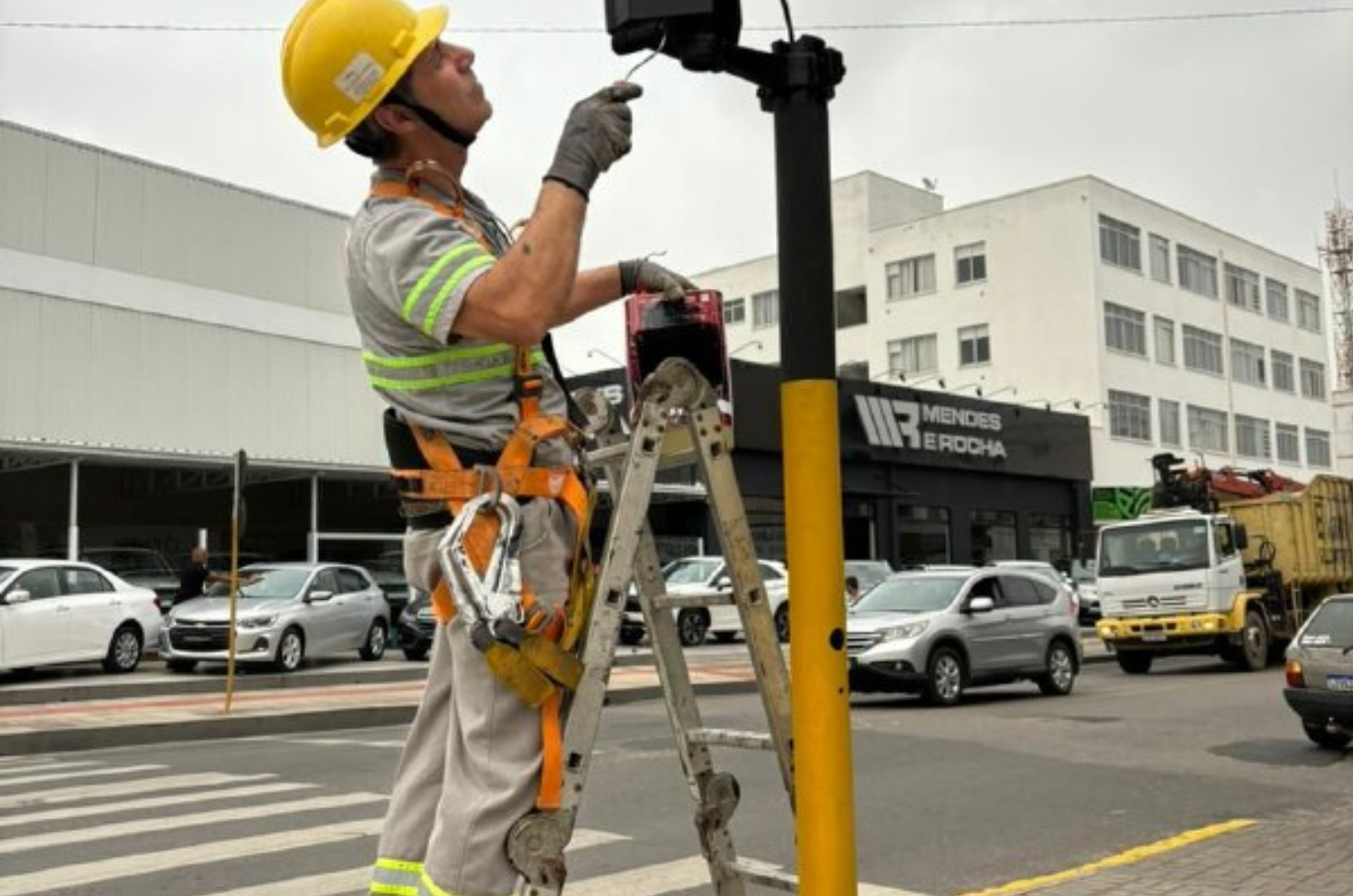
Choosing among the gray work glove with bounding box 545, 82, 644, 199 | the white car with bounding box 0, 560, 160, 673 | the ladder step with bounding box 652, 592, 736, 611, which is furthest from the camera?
the white car with bounding box 0, 560, 160, 673

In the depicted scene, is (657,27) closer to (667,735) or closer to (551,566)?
(551,566)

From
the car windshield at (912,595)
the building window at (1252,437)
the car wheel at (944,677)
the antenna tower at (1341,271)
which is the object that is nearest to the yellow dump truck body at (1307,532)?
the car windshield at (912,595)

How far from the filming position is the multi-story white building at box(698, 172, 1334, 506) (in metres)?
49.3

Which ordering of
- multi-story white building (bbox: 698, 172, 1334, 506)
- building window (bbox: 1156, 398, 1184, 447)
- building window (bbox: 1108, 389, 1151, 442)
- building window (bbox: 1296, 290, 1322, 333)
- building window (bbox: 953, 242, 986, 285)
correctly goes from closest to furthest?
1. multi-story white building (bbox: 698, 172, 1334, 506)
2. building window (bbox: 1108, 389, 1151, 442)
3. building window (bbox: 953, 242, 986, 285)
4. building window (bbox: 1156, 398, 1184, 447)
5. building window (bbox: 1296, 290, 1322, 333)

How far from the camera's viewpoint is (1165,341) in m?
53.6

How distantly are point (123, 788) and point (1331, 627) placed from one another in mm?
9395

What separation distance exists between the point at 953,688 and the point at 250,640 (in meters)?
9.59

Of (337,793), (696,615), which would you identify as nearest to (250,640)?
(696,615)

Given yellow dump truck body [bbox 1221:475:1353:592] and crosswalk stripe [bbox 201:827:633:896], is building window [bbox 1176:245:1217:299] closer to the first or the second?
yellow dump truck body [bbox 1221:475:1353:592]

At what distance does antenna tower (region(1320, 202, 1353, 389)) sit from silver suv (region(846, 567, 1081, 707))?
75192 mm

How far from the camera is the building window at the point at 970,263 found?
170ft

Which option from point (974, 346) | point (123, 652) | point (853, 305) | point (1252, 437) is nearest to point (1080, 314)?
point (974, 346)

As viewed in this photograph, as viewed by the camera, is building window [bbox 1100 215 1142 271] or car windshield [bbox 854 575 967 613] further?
building window [bbox 1100 215 1142 271]

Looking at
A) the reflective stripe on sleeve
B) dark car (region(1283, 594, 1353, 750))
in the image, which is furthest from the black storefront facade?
the reflective stripe on sleeve
